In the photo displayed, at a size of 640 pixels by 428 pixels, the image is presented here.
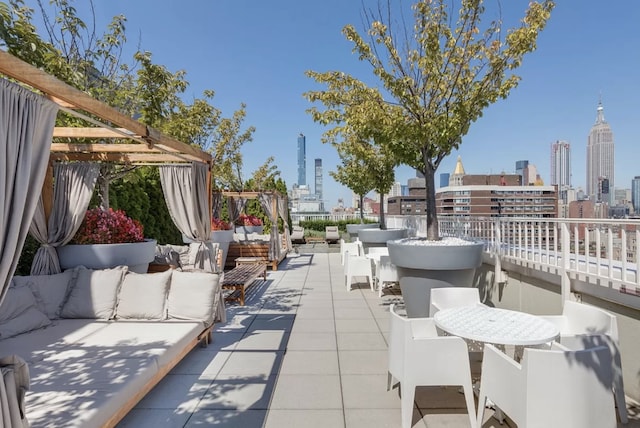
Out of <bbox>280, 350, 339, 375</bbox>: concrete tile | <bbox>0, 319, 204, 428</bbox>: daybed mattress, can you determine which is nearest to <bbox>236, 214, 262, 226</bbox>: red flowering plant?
<bbox>0, 319, 204, 428</bbox>: daybed mattress

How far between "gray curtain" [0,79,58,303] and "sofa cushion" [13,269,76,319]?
7.49ft

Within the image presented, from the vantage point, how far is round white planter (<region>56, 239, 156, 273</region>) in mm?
3811

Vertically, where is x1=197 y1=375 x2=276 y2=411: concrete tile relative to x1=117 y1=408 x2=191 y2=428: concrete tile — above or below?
below

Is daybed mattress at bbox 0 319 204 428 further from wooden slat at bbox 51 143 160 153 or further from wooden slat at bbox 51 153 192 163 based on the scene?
wooden slat at bbox 51 153 192 163

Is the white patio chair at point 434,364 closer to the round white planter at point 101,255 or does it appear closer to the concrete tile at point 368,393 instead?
the concrete tile at point 368,393

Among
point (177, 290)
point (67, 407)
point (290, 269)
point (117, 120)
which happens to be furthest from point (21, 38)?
point (290, 269)

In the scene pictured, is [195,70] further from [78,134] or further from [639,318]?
[639,318]

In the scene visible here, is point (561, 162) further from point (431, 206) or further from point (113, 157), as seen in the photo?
point (113, 157)

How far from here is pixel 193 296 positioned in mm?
3447

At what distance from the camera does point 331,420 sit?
2.32 metres

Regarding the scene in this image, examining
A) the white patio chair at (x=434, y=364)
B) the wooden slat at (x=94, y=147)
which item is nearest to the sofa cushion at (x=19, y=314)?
the wooden slat at (x=94, y=147)

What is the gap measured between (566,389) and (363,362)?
1.81 metres

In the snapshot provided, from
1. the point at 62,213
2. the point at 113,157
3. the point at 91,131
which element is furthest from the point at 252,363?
the point at 113,157

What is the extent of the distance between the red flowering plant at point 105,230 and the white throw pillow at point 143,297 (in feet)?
2.89
